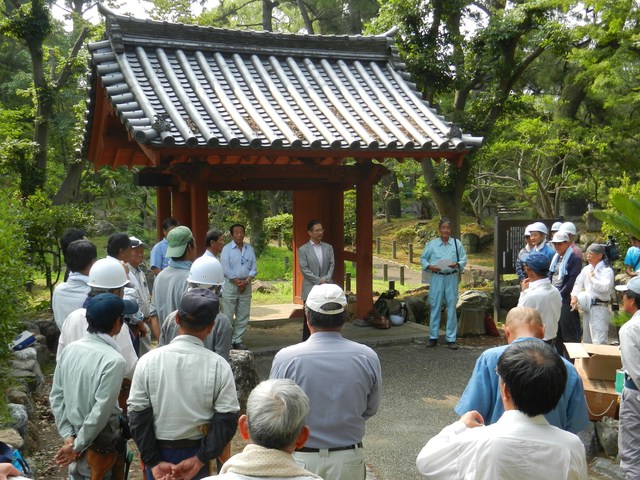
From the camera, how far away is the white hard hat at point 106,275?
4297 mm

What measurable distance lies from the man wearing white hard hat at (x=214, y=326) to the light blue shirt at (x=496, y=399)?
1.60 metres

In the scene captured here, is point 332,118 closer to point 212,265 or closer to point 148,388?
point 212,265

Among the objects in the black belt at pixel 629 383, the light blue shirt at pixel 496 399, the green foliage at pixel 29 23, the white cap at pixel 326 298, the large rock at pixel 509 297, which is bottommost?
the large rock at pixel 509 297

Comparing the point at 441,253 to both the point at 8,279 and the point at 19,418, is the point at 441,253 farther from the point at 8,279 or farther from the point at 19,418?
the point at 19,418

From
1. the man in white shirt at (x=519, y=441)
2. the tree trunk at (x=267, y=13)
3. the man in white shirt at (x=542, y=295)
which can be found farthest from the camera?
the tree trunk at (x=267, y=13)

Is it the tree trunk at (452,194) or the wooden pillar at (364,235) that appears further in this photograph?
the tree trunk at (452,194)

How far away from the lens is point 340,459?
3365 mm

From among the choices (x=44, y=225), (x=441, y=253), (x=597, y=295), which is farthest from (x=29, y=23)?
(x=597, y=295)

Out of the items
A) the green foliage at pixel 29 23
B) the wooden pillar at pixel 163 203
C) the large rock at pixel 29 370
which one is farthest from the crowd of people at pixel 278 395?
the green foliage at pixel 29 23

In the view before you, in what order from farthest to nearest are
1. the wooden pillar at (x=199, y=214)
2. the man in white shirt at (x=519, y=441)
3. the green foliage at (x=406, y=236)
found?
the green foliage at (x=406, y=236) < the wooden pillar at (x=199, y=214) < the man in white shirt at (x=519, y=441)

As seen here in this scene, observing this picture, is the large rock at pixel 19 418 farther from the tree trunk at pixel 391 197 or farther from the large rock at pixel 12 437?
the tree trunk at pixel 391 197

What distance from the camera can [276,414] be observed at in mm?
2326

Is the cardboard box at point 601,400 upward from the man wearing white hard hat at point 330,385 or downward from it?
downward

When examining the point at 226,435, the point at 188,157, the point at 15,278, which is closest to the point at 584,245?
the point at 188,157
